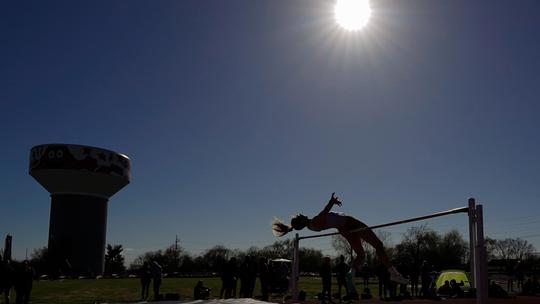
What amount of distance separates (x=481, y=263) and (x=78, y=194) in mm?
52122

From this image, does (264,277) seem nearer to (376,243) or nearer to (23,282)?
(23,282)

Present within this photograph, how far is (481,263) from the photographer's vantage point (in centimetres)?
485

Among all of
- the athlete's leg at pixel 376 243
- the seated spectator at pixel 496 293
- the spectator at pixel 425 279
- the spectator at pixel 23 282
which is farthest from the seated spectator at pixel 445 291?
the spectator at pixel 23 282

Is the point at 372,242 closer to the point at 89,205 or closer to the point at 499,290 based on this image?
the point at 499,290

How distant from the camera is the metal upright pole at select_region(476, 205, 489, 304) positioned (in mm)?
4777

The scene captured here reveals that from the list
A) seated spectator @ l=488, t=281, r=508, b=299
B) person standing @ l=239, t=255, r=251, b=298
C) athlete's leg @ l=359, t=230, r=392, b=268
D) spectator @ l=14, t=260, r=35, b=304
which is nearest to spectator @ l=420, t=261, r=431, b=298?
seated spectator @ l=488, t=281, r=508, b=299

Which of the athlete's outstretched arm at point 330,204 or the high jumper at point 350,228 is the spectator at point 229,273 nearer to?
the high jumper at point 350,228

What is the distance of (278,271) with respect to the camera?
21.7 meters

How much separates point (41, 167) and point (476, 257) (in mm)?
50632

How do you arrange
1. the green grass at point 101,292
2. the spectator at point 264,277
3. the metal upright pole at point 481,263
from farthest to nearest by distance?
the green grass at point 101,292
the spectator at point 264,277
the metal upright pole at point 481,263

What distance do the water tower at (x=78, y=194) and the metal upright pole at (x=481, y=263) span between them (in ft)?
161

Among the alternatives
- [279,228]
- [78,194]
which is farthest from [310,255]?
[279,228]

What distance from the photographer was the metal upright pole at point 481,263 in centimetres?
478

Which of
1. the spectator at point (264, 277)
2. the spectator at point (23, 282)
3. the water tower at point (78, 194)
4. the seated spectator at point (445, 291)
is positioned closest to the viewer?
the spectator at point (23, 282)
